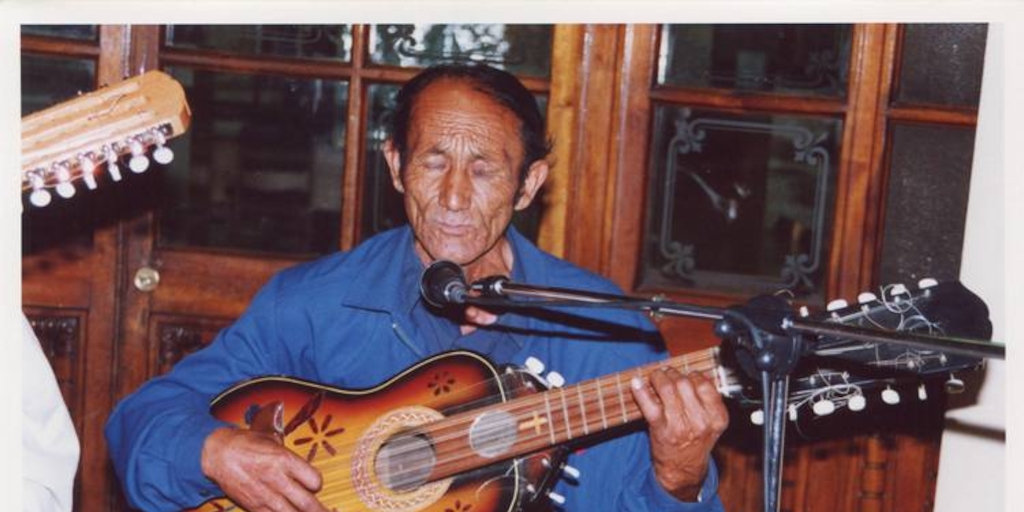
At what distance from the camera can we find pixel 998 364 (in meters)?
2.53

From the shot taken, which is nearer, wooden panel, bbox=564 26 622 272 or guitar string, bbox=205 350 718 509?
guitar string, bbox=205 350 718 509

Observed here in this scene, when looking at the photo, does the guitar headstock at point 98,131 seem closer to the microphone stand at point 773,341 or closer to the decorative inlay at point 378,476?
the decorative inlay at point 378,476

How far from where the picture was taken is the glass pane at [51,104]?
3.01m

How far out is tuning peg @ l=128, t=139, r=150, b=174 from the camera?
1966 millimetres

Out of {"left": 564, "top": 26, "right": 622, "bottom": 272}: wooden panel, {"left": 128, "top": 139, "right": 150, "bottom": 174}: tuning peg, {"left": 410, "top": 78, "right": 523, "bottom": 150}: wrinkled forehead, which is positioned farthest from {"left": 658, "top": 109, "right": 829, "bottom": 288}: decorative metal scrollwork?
{"left": 128, "top": 139, "right": 150, "bottom": 174}: tuning peg

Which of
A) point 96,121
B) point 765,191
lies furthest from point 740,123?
point 96,121

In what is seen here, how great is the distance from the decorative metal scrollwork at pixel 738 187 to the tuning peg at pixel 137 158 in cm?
148

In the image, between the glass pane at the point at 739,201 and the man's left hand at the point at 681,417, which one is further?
the glass pane at the point at 739,201

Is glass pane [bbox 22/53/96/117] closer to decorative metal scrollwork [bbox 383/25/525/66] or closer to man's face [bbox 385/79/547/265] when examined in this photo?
decorative metal scrollwork [bbox 383/25/525/66]

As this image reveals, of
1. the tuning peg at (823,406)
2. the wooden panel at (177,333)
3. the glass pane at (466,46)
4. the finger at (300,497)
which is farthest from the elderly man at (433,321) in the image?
the wooden panel at (177,333)

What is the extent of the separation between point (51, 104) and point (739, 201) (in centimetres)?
181

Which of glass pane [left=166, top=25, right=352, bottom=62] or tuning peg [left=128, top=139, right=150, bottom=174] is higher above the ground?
glass pane [left=166, top=25, right=352, bottom=62]

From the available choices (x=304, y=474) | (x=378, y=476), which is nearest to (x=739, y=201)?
(x=378, y=476)

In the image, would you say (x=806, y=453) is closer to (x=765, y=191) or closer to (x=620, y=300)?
(x=765, y=191)
